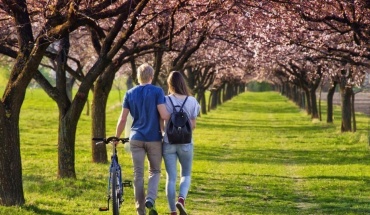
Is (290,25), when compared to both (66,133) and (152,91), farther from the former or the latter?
(152,91)

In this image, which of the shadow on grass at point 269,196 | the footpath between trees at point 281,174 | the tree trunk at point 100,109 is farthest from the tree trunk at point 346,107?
the shadow on grass at point 269,196

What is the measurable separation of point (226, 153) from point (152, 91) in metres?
16.9

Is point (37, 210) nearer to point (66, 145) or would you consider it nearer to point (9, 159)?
point (9, 159)

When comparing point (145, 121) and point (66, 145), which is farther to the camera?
point (66, 145)

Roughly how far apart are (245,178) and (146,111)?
926cm

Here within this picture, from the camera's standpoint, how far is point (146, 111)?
11078 mm

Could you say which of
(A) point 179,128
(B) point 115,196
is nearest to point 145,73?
(A) point 179,128

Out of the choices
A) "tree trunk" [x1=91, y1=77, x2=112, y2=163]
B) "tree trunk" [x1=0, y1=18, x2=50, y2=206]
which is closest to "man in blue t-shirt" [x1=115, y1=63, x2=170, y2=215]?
"tree trunk" [x1=0, y1=18, x2=50, y2=206]

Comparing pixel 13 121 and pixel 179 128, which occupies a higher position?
pixel 13 121

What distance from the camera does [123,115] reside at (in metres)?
11.2

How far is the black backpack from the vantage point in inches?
434

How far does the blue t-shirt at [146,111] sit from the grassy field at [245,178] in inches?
91.8

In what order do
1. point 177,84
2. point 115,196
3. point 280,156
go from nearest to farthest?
point 115,196
point 177,84
point 280,156

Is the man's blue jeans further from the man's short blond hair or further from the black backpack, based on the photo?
the man's short blond hair
